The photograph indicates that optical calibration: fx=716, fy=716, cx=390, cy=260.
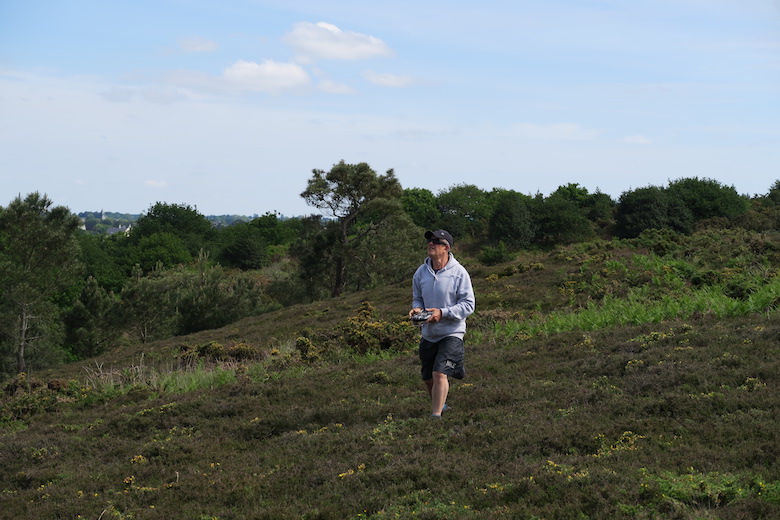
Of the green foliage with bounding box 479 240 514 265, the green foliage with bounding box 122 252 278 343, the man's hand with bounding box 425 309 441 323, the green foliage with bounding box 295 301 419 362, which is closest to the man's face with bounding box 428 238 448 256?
the man's hand with bounding box 425 309 441 323

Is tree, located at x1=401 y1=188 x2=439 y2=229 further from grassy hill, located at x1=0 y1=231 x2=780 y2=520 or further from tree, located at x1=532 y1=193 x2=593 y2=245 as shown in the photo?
grassy hill, located at x1=0 y1=231 x2=780 y2=520

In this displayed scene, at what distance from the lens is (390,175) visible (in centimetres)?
3991

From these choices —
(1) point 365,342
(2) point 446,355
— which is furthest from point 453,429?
(1) point 365,342

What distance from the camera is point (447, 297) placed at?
7027 millimetres

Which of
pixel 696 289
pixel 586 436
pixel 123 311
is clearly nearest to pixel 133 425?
pixel 586 436

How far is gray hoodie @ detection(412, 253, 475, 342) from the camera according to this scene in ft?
23.0

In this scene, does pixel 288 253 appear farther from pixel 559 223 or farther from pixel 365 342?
pixel 365 342

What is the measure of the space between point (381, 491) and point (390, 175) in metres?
35.1

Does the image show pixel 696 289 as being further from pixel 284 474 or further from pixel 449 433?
pixel 284 474

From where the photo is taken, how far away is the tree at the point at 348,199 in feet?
125

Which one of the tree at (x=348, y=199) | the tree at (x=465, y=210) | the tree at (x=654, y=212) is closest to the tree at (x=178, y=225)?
the tree at (x=465, y=210)

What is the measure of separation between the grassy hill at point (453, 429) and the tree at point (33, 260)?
856 inches

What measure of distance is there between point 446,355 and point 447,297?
0.57 meters

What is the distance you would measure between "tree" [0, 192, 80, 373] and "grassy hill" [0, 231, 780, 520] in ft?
71.3
